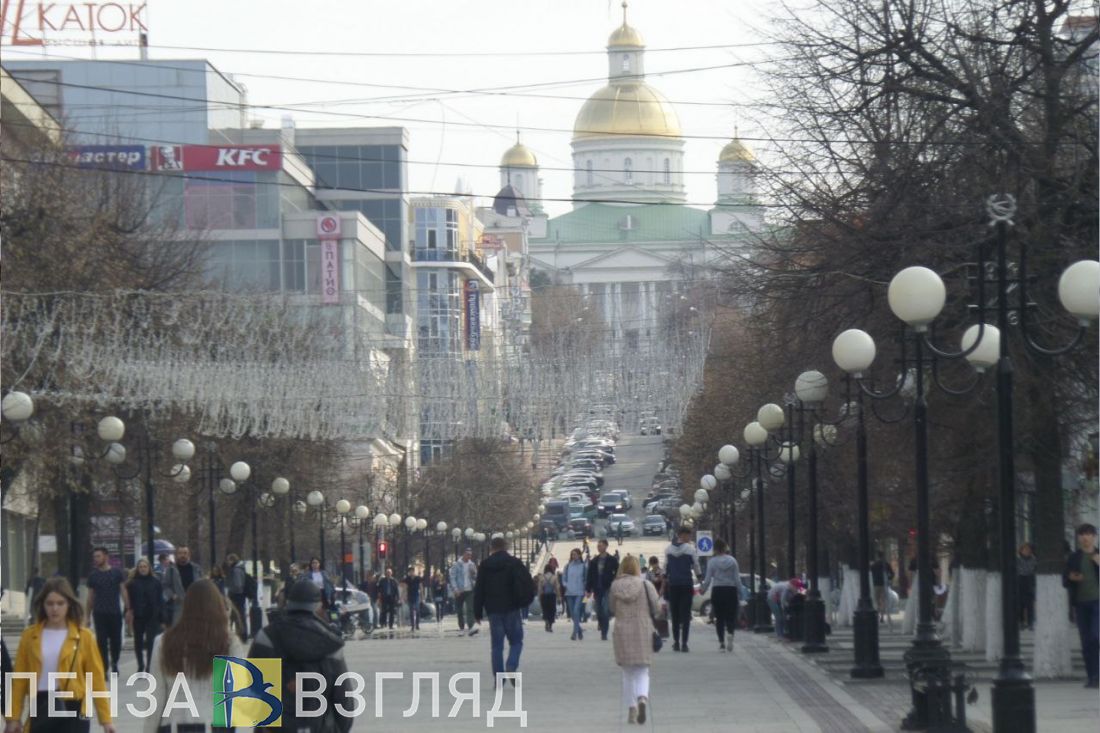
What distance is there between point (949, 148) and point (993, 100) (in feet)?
2.67

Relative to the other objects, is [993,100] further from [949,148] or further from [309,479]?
[309,479]

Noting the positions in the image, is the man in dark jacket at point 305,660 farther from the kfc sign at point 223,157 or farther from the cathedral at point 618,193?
the cathedral at point 618,193

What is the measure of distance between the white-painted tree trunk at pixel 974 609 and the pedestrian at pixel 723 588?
295 centimetres

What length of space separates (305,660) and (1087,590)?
11.0 m

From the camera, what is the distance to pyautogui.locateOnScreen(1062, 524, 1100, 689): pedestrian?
19.4 meters

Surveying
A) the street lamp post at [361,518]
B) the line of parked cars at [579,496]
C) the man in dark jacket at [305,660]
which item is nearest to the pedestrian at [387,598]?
the street lamp post at [361,518]

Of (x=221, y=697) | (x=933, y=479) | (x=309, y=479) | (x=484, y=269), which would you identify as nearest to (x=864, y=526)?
→ (x=933, y=479)

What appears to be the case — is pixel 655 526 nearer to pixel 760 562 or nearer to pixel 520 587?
pixel 760 562

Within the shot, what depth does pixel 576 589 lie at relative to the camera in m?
33.0

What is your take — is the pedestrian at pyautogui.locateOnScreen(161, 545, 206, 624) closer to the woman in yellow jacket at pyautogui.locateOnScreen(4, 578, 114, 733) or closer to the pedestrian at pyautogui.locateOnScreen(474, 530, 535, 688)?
the pedestrian at pyautogui.locateOnScreen(474, 530, 535, 688)

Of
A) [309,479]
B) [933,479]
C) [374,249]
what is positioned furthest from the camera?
[374,249]

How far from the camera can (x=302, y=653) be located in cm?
1038

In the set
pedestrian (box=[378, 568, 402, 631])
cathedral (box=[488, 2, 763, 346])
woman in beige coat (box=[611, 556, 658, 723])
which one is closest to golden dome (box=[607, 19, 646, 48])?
cathedral (box=[488, 2, 763, 346])

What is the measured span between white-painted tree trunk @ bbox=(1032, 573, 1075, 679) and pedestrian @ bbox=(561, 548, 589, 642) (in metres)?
12.3
